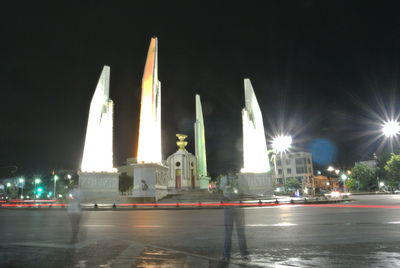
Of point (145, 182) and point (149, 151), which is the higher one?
point (149, 151)

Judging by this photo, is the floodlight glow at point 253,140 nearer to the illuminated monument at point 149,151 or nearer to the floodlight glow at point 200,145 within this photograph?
the illuminated monument at point 149,151

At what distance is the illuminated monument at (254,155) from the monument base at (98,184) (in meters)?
16.0

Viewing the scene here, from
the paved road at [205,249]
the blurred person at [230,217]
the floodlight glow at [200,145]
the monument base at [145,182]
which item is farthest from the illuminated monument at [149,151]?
the blurred person at [230,217]

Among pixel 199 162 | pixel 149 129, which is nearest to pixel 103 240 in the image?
pixel 149 129

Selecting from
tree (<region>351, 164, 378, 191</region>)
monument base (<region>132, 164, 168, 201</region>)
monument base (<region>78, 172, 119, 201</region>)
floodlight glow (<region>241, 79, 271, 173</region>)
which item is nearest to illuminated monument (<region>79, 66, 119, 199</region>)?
monument base (<region>78, 172, 119, 201</region>)

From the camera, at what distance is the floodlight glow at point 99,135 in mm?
37906

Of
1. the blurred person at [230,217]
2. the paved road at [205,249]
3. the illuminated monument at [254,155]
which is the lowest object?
the paved road at [205,249]

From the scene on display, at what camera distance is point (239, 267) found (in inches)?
199

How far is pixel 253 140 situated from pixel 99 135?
1964 cm

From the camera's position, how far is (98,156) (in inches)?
1502

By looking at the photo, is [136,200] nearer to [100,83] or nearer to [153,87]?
[153,87]

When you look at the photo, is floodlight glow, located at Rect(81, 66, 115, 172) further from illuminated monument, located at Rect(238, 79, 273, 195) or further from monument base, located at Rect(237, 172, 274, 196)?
illuminated monument, located at Rect(238, 79, 273, 195)

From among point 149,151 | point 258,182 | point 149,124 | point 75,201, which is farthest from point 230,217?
point 258,182

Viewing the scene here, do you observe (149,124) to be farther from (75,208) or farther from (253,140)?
(75,208)
